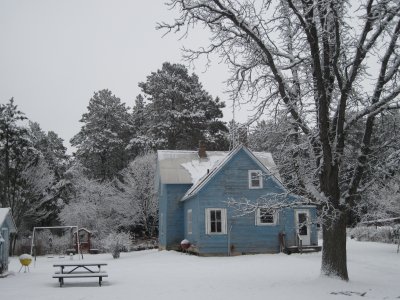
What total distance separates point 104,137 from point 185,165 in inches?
866

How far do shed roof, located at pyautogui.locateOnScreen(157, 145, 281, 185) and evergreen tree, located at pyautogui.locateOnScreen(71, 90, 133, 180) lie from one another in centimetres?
1906

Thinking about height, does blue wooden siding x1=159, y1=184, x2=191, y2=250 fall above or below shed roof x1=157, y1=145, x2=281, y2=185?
below

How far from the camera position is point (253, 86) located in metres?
14.1

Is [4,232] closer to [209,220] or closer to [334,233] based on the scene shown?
[209,220]

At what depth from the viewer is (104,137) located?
50.5m

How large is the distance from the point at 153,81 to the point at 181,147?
28.3ft

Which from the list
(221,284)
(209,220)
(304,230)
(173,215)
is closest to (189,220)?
(173,215)

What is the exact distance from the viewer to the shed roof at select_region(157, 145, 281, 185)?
29.6 meters

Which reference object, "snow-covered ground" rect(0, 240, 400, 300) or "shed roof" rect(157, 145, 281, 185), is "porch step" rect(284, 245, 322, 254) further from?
"snow-covered ground" rect(0, 240, 400, 300)

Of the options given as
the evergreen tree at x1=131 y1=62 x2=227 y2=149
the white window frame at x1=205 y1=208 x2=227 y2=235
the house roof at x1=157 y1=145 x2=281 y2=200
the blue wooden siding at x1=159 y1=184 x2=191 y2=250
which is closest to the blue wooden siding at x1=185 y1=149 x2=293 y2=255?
the white window frame at x1=205 y1=208 x2=227 y2=235

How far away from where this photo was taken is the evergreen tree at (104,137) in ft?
165

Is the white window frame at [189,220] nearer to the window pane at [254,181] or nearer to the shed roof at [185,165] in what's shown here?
the shed roof at [185,165]

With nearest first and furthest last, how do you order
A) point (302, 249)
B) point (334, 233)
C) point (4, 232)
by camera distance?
point (334, 233), point (4, 232), point (302, 249)

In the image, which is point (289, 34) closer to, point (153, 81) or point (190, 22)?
point (190, 22)
